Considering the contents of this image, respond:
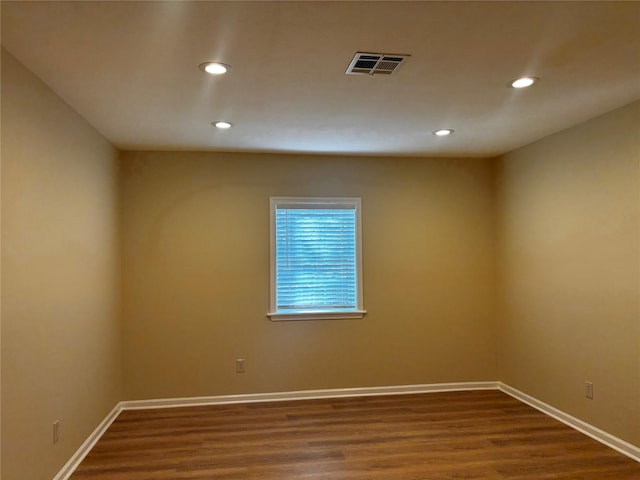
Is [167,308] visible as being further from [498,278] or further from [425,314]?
[498,278]

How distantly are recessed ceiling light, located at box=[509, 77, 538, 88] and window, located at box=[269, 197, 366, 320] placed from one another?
7.11 feet

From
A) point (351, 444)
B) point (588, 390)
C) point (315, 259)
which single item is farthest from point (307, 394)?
point (588, 390)

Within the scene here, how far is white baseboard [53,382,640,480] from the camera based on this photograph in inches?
130

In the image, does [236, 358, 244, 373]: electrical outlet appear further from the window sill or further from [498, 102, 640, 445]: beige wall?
[498, 102, 640, 445]: beige wall

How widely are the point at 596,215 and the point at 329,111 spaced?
7.27ft

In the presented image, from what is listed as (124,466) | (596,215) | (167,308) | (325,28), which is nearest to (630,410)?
(596,215)

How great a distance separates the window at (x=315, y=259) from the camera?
4574 mm

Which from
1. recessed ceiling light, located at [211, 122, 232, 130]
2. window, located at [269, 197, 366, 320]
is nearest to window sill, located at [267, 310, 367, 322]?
window, located at [269, 197, 366, 320]

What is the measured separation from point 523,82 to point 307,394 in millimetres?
3378

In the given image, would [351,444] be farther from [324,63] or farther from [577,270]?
[324,63]

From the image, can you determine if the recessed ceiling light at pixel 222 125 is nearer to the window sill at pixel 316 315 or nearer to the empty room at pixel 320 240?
the empty room at pixel 320 240

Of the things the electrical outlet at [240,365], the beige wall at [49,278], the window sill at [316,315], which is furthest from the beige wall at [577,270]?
the beige wall at [49,278]

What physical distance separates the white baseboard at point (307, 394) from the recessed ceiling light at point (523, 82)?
3.16m

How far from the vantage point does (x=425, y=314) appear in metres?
4.76
